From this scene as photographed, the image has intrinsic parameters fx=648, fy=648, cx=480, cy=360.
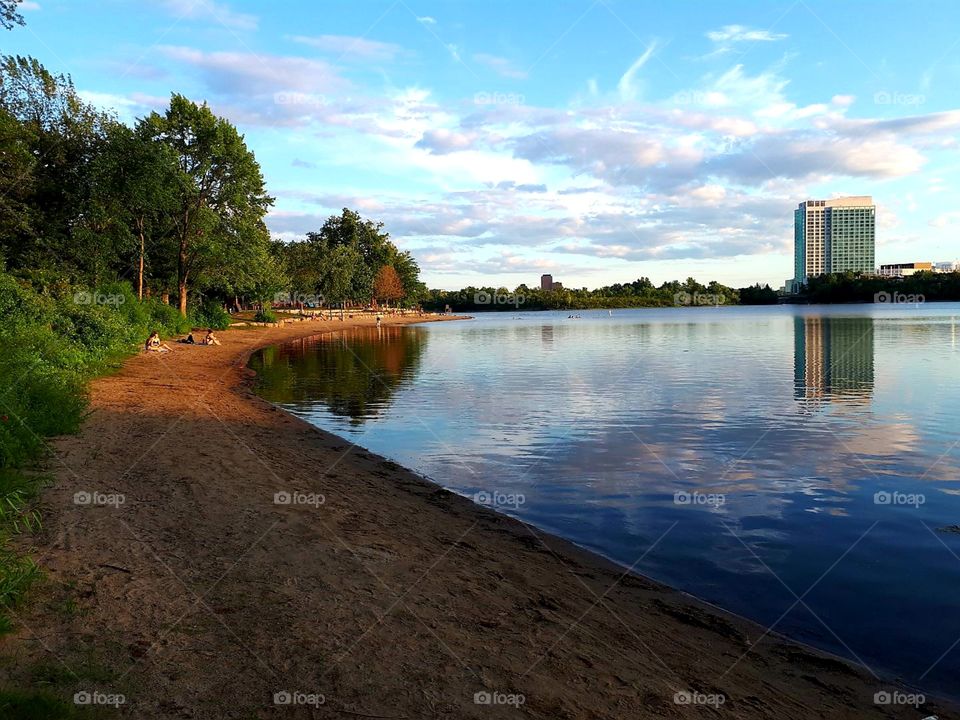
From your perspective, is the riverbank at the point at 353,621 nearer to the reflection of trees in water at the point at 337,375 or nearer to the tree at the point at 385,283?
the reflection of trees in water at the point at 337,375

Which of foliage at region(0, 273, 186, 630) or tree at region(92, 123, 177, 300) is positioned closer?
foliage at region(0, 273, 186, 630)

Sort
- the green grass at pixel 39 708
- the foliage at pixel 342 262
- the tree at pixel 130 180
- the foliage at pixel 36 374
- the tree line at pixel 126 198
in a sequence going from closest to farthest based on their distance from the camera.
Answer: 1. the green grass at pixel 39 708
2. the foliage at pixel 36 374
3. the tree line at pixel 126 198
4. the tree at pixel 130 180
5. the foliage at pixel 342 262

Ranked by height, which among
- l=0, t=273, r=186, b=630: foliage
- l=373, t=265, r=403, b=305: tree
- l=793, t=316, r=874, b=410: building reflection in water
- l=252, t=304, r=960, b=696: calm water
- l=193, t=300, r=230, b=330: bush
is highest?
l=373, t=265, r=403, b=305: tree

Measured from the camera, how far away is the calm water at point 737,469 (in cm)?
938

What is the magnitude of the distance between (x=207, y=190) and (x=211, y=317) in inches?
560

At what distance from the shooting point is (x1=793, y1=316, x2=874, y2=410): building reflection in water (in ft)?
92.9

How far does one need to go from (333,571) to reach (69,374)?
53.4 ft

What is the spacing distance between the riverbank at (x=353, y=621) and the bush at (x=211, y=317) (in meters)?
59.1

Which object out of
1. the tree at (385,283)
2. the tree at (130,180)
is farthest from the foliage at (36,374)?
the tree at (385,283)

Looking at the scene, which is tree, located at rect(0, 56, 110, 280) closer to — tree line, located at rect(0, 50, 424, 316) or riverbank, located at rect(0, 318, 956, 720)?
tree line, located at rect(0, 50, 424, 316)

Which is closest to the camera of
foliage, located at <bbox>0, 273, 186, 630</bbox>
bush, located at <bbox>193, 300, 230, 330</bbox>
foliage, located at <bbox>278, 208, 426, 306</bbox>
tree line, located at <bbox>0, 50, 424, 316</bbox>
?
foliage, located at <bbox>0, 273, 186, 630</bbox>

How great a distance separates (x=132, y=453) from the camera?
13.7m

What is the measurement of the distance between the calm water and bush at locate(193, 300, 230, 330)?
31.6m

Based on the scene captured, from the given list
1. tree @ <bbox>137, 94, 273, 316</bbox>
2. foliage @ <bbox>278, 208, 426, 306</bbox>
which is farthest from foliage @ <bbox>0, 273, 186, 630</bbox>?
foliage @ <bbox>278, 208, 426, 306</bbox>
